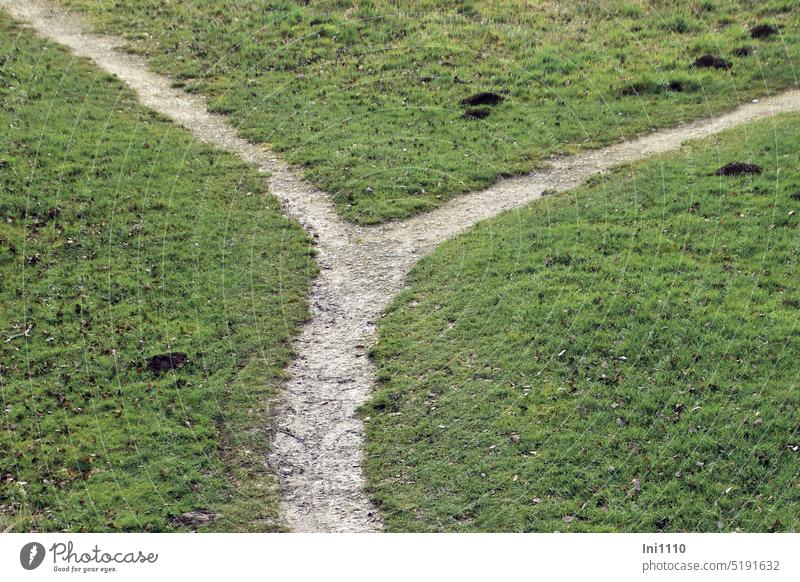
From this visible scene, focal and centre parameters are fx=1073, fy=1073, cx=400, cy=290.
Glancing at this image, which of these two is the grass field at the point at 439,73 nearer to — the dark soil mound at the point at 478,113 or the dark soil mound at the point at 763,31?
the dark soil mound at the point at 478,113

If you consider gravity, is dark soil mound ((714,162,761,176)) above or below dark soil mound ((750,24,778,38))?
below

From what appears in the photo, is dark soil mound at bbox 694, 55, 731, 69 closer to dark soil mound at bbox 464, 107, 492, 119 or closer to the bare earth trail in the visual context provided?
the bare earth trail

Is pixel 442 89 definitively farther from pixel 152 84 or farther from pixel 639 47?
pixel 152 84

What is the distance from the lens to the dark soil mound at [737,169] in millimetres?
32594

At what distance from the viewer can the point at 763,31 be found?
43.1 meters

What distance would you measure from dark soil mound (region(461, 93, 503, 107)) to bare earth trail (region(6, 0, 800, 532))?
204 inches

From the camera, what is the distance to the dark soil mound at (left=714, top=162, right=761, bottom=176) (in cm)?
3259

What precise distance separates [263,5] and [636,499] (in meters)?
32.9

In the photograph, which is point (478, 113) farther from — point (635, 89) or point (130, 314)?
point (130, 314)

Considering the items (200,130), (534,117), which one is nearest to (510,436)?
(534,117)

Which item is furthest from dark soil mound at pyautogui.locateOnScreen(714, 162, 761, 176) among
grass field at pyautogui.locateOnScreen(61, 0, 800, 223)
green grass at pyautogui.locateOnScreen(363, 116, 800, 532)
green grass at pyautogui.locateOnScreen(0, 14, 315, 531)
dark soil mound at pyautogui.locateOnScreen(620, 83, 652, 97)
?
green grass at pyautogui.locateOnScreen(0, 14, 315, 531)
